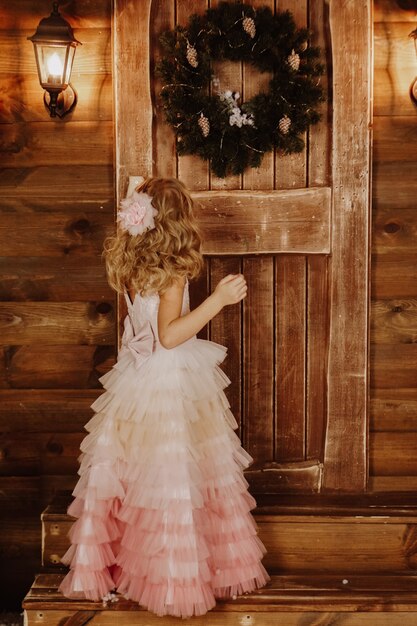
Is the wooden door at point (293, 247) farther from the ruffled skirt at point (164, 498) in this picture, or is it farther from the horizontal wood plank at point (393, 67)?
the ruffled skirt at point (164, 498)

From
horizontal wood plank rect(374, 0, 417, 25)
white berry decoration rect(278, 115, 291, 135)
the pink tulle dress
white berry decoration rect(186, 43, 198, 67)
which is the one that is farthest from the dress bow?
horizontal wood plank rect(374, 0, 417, 25)

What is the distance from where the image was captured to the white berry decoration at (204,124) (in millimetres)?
3207

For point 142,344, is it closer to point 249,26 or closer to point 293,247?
point 293,247

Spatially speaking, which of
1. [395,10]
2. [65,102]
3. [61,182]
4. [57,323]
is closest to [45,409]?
[57,323]

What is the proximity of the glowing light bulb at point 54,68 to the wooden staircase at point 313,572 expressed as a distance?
1925 mm

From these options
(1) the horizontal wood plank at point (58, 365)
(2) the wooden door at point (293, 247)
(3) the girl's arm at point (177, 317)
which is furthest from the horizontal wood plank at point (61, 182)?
(3) the girl's arm at point (177, 317)

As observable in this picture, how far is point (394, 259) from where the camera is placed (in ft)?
11.3

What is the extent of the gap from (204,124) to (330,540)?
1.94m

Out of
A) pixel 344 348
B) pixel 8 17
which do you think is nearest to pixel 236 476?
pixel 344 348

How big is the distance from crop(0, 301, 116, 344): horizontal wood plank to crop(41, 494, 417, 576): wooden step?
83cm

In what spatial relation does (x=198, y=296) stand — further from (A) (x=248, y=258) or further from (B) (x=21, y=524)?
(B) (x=21, y=524)

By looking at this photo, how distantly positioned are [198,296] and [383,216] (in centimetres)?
95

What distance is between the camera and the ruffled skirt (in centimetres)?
274

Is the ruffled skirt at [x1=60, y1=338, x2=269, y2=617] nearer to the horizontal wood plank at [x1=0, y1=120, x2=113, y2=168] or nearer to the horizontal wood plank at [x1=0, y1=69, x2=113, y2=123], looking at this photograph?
the horizontal wood plank at [x1=0, y1=120, x2=113, y2=168]
